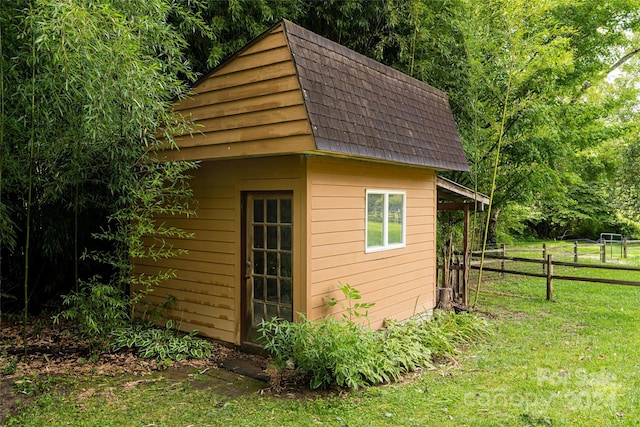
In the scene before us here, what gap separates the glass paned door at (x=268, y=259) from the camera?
4945mm

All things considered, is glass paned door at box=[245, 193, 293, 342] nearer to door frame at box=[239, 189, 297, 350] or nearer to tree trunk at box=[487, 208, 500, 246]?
door frame at box=[239, 189, 297, 350]

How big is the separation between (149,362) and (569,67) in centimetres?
1056

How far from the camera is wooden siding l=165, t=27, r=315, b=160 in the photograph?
4.22 meters

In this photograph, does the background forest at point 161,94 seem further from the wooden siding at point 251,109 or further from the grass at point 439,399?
the grass at point 439,399

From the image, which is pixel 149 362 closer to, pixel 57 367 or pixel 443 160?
pixel 57 367

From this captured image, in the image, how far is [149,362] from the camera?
4.81 m

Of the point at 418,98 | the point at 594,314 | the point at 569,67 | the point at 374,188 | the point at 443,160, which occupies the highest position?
the point at 569,67

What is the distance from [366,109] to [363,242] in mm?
1607

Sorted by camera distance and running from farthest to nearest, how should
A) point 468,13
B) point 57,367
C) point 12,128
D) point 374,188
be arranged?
point 468,13, point 374,188, point 57,367, point 12,128

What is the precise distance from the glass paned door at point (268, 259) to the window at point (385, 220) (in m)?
1.13

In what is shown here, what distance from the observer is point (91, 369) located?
4.57 meters

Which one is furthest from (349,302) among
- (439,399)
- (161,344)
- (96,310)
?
(96,310)

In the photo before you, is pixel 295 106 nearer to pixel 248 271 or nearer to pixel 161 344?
pixel 248 271

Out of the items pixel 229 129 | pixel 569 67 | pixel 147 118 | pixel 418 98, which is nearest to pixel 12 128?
pixel 147 118
